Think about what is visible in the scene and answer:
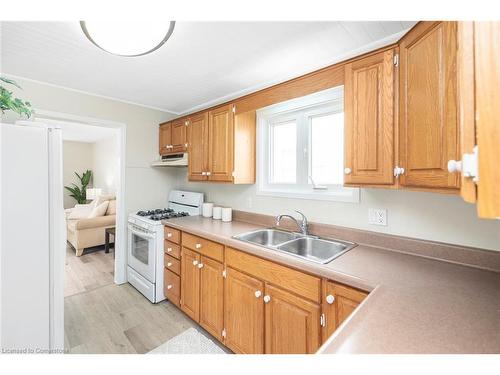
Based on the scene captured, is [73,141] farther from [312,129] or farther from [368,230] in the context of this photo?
[368,230]

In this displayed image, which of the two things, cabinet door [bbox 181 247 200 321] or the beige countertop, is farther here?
cabinet door [bbox 181 247 200 321]

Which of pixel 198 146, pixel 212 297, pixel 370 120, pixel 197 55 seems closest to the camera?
pixel 370 120

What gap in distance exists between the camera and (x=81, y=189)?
645 cm

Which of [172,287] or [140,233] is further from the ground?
[140,233]

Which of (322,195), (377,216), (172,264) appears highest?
(322,195)

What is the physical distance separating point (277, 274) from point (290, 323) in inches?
11.4

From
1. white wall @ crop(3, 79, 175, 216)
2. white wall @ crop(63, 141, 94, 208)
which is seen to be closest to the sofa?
white wall @ crop(3, 79, 175, 216)

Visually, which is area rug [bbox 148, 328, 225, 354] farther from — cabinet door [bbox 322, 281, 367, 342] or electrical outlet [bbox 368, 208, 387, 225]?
electrical outlet [bbox 368, 208, 387, 225]

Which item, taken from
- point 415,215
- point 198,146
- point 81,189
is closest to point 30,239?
point 198,146

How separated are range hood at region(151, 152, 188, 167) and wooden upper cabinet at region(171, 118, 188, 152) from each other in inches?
3.2

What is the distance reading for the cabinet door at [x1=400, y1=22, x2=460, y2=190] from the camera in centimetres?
90

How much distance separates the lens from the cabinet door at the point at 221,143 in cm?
221

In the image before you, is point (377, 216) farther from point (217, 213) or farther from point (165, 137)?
point (165, 137)
